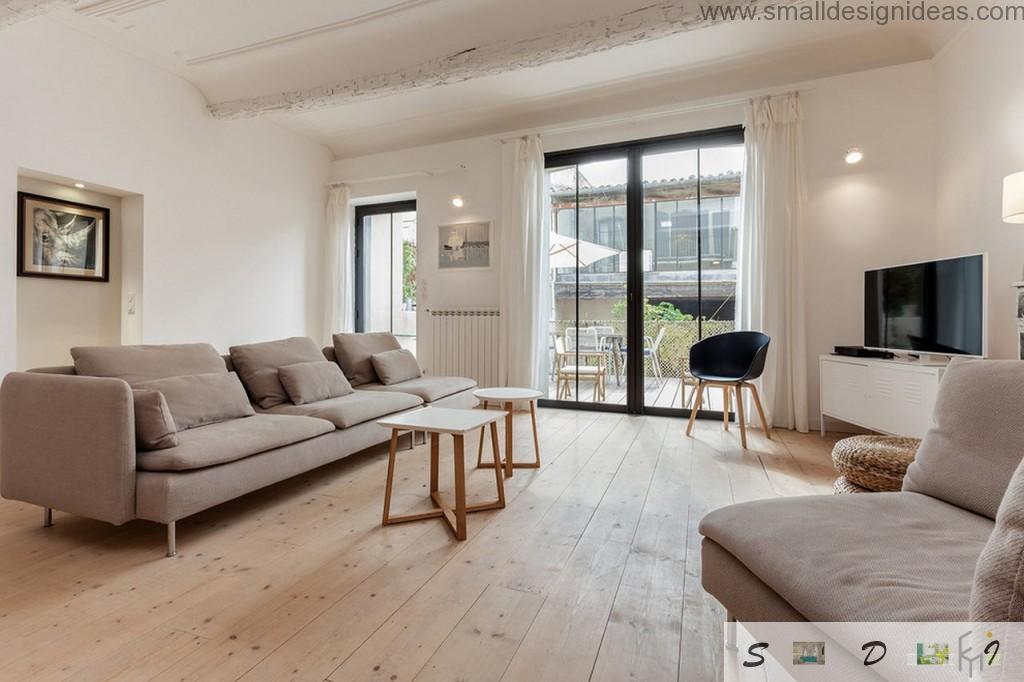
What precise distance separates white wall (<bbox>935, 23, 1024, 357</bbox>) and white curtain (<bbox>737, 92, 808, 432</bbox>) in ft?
3.04

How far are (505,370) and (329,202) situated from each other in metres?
3.08

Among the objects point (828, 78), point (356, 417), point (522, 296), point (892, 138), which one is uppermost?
point (828, 78)

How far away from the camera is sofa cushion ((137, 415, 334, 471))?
2012mm

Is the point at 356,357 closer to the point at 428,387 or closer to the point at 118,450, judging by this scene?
the point at 428,387

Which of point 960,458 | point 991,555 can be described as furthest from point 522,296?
point 991,555

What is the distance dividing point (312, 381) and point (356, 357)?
2.72 feet

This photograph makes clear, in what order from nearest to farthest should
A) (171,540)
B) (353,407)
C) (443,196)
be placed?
(171,540) < (353,407) < (443,196)

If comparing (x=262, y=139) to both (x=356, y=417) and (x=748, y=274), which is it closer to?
(x=356, y=417)

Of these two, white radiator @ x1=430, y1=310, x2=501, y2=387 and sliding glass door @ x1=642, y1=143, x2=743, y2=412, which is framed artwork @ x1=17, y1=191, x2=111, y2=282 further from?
sliding glass door @ x1=642, y1=143, x2=743, y2=412

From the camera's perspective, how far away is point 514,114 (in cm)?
509

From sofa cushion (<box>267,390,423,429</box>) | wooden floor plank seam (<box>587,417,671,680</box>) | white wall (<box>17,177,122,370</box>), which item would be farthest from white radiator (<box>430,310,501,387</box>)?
white wall (<box>17,177,122,370</box>)

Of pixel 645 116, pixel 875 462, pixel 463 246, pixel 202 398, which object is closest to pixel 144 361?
pixel 202 398

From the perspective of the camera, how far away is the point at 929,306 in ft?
10.3

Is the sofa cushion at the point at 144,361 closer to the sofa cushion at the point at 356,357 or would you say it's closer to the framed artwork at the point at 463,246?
the sofa cushion at the point at 356,357
